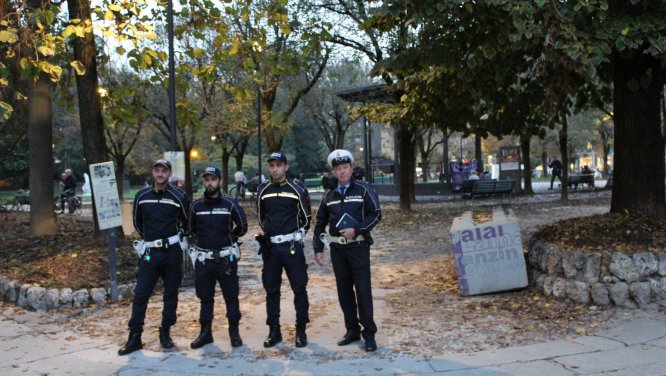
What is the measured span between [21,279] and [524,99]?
328 inches

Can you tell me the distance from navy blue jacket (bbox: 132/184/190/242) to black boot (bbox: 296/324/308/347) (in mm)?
1578

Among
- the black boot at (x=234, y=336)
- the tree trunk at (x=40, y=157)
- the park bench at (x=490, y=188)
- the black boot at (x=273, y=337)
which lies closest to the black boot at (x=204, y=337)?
the black boot at (x=234, y=336)

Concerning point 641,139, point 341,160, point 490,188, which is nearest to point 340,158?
point 341,160

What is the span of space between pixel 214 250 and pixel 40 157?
8.49 metres

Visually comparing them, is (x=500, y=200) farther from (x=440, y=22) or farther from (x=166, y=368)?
(x=166, y=368)

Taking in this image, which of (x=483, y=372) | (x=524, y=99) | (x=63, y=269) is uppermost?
(x=524, y=99)

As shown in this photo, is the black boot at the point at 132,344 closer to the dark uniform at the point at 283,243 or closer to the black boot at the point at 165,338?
the black boot at the point at 165,338

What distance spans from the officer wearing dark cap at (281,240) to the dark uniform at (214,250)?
0.34 metres

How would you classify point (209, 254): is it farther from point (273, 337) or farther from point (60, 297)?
point (60, 297)

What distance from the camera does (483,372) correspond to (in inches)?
192

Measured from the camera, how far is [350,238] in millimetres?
5477

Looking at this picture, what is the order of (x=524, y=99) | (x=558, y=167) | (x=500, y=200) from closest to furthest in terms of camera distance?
(x=524, y=99), (x=500, y=200), (x=558, y=167)

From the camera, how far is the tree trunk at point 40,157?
12422 mm

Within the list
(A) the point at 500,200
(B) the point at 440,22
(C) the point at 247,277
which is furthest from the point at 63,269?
(A) the point at 500,200
